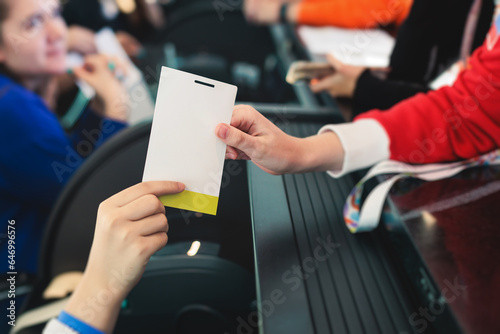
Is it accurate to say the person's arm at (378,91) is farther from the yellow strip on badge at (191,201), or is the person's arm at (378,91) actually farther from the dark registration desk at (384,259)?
the yellow strip on badge at (191,201)

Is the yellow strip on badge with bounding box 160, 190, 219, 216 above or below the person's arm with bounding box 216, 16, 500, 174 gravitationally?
below

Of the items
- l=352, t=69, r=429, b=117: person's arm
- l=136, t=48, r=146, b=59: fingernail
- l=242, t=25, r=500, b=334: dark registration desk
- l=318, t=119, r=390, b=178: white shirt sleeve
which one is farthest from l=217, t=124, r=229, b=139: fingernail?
l=136, t=48, r=146, b=59: fingernail

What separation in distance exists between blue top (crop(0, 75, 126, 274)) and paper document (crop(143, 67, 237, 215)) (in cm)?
59

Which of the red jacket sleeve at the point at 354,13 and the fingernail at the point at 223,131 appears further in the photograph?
the red jacket sleeve at the point at 354,13

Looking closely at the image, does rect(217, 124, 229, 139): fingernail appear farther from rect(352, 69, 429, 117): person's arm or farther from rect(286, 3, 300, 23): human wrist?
rect(286, 3, 300, 23): human wrist

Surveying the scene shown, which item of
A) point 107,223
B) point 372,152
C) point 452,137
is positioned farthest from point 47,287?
point 452,137

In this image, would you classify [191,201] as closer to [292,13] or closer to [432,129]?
[432,129]

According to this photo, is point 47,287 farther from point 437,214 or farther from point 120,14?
point 120,14

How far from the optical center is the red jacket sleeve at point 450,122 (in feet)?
1.86

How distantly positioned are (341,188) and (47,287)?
0.66 meters

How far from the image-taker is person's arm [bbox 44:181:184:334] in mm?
381

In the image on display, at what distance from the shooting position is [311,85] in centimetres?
93

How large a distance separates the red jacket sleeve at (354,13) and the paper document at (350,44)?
3cm

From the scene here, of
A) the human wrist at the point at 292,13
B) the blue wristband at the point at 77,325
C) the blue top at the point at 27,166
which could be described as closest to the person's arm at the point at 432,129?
the blue wristband at the point at 77,325
